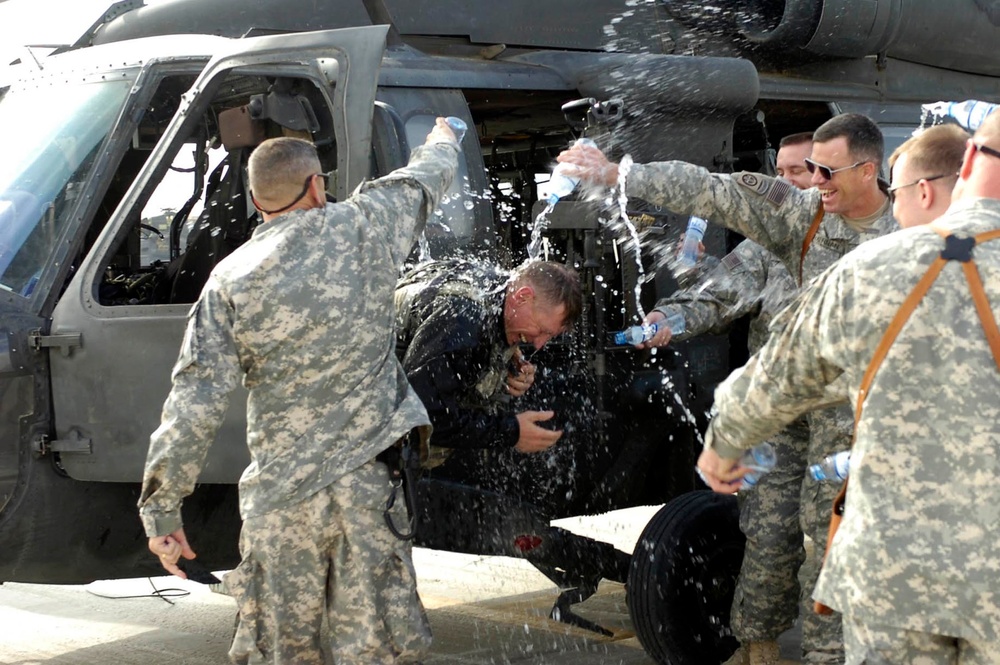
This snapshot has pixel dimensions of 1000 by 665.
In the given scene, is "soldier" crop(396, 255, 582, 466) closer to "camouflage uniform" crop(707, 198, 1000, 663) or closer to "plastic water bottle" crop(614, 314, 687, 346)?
"plastic water bottle" crop(614, 314, 687, 346)

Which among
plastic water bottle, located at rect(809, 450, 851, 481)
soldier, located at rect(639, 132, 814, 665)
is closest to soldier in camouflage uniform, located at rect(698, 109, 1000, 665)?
plastic water bottle, located at rect(809, 450, 851, 481)

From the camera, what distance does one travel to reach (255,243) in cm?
382

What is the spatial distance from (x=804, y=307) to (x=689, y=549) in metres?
2.14

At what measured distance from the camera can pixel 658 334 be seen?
4.79 m

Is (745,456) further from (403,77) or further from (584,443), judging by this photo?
(403,77)

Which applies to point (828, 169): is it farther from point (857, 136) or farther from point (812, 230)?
point (812, 230)

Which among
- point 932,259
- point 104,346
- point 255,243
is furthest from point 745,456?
point 104,346

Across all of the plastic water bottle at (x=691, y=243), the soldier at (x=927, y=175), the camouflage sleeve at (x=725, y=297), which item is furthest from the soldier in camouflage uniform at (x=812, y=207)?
the soldier at (x=927, y=175)

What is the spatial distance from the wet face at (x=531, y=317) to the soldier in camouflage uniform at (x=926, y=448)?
1.57 m

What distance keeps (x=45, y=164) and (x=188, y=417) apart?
145cm

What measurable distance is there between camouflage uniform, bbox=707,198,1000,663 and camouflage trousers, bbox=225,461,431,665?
55.5 inches

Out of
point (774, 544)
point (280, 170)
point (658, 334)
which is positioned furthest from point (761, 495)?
point (280, 170)

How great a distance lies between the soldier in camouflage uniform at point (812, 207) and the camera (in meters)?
4.32

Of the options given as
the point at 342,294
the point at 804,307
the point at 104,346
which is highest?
the point at 804,307
